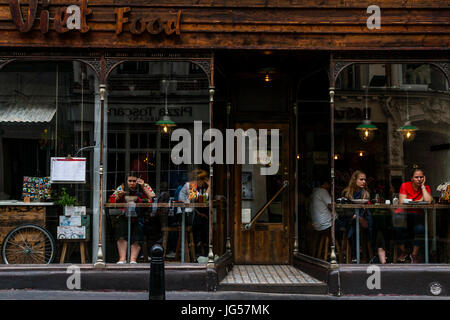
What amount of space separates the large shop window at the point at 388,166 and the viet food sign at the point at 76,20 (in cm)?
324

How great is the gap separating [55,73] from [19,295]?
389 cm

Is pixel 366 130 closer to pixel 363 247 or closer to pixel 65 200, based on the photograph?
pixel 363 247

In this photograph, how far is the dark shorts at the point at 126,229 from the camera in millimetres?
8398

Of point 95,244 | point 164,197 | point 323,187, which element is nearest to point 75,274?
point 95,244

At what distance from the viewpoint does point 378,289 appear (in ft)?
26.1

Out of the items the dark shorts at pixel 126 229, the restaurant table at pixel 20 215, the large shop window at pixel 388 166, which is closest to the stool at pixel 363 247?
the large shop window at pixel 388 166

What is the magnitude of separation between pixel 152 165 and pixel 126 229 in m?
1.29

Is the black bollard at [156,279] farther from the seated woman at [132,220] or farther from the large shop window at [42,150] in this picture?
the large shop window at [42,150]

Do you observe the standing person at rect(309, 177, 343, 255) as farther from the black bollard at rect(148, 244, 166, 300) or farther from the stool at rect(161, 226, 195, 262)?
the black bollard at rect(148, 244, 166, 300)

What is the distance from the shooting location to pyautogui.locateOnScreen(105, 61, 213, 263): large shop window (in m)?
8.41

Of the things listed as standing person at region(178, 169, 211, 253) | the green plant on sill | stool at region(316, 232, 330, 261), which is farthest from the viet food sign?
stool at region(316, 232, 330, 261)

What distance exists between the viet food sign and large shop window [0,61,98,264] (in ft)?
2.25
